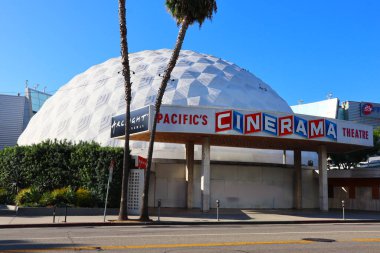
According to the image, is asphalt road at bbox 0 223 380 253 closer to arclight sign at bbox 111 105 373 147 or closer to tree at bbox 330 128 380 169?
arclight sign at bbox 111 105 373 147

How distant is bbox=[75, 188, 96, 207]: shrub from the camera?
83.7 ft

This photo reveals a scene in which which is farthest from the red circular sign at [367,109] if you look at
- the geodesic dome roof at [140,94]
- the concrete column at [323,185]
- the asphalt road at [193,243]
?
the asphalt road at [193,243]

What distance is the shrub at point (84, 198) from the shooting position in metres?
25.5

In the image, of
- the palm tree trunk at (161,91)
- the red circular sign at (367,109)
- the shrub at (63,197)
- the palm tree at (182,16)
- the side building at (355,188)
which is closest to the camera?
the palm tree at (182,16)

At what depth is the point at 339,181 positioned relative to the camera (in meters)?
37.4

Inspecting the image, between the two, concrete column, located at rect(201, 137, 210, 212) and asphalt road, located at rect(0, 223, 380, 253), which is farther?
concrete column, located at rect(201, 137, 210, 212)

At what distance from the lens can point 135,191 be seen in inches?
1012

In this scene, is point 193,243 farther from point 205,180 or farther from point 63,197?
point 63,197

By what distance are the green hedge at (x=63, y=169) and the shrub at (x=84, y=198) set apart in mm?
288

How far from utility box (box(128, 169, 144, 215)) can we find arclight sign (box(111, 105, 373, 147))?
2.84 meters

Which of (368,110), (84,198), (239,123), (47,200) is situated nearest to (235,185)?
(239,123)

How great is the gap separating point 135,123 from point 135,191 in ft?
13.0

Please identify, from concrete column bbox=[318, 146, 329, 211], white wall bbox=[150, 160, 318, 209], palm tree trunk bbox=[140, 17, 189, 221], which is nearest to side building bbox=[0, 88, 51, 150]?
white wall bbox=[150, 160, 318, 209]

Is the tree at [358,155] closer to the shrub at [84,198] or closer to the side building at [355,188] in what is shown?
the side building at [355,188]
